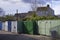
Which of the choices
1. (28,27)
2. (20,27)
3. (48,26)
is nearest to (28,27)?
(28,27)

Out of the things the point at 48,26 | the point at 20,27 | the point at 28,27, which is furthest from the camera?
the point at 20,27

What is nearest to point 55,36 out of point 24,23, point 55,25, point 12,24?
point 55,25

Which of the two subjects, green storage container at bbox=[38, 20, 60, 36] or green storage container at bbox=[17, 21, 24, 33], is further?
green storage container at bbox=[17, 21, 24, 33]

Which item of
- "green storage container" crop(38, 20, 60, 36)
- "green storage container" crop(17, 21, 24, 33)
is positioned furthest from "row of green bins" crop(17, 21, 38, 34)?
"green storage container" crop(38, 20, 60, 36)

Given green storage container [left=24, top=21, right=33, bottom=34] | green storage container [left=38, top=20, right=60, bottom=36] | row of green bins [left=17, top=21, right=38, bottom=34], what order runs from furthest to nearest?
green storage container [left=24, top=21, right=33, bottom=34], row of green bins [left=17, top=21, right=38, bottom=34], green storage container [left=38, top=20, right=60, bottom=36]

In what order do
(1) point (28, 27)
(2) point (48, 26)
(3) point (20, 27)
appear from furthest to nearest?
(3) point (20, 27) < (1) point (28, 27) < (2) point (48, 26)

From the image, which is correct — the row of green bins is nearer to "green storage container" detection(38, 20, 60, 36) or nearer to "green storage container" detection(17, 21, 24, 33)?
"green storage container" detection(17, 21, 24, 33)

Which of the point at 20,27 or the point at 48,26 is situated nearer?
the point at 48,26

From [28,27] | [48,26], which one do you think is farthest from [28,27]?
[48,26]

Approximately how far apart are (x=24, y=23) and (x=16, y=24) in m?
1.49

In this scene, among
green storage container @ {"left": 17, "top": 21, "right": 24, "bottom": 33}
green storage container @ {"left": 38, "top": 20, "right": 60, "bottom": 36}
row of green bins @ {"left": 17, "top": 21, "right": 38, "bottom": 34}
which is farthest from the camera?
green storage container @ {"left": 17, "top": 21, "right": 24, "bottom": 33}

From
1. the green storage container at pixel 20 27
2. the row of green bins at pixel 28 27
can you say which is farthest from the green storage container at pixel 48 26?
the green storage container at pixel 20 27

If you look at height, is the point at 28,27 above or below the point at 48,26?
below

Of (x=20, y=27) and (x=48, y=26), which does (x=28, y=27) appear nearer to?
(x=20, y=27)
